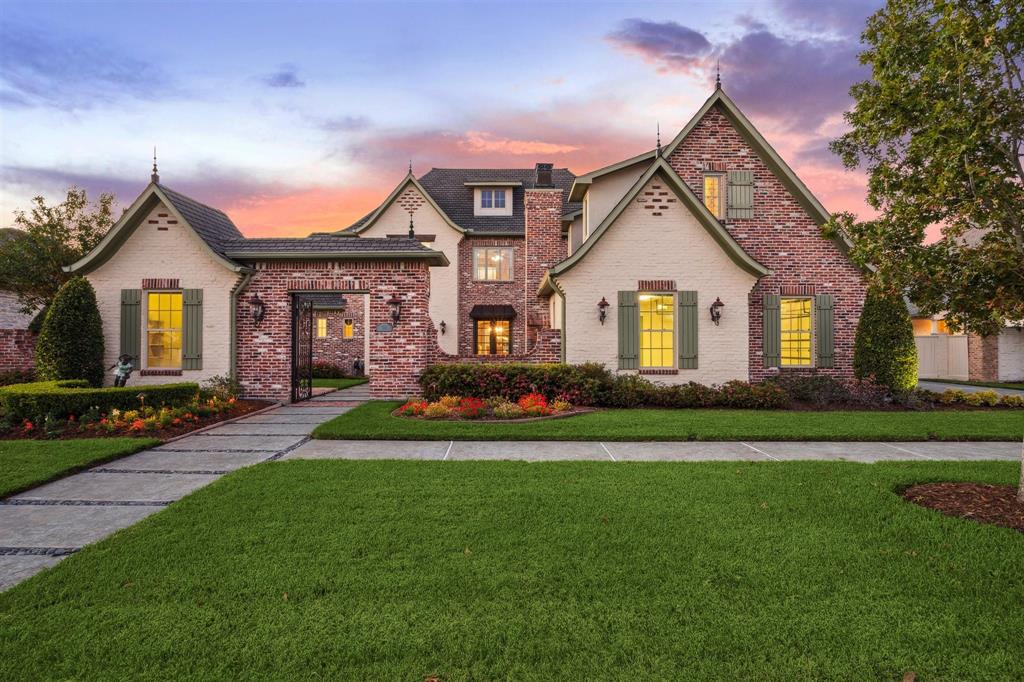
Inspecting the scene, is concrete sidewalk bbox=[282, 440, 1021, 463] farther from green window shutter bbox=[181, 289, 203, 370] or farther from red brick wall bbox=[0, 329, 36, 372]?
red brick wall bbox=[0, 329, 36, 372]

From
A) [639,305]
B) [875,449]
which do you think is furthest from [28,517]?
[639,305]

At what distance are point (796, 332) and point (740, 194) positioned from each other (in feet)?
14.1

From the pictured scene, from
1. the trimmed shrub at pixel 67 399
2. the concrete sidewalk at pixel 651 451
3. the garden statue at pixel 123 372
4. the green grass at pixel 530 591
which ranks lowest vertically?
the concrete sidewalk at pixel 651 451

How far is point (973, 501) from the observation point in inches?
184

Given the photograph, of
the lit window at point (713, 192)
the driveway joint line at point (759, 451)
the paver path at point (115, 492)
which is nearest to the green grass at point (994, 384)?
the lit window at point (713, 192)

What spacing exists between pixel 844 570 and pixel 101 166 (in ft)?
81.0

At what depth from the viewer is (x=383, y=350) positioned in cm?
1286

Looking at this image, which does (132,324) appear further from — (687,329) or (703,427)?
(687,329)

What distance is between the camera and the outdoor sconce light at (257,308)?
41.5 feet

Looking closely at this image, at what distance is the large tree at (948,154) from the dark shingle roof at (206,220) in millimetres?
13649

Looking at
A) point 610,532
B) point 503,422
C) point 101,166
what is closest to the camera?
point 610,532

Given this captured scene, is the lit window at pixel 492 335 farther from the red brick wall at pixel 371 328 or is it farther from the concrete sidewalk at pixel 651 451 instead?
the concrete sidewalk at pixel 651 451

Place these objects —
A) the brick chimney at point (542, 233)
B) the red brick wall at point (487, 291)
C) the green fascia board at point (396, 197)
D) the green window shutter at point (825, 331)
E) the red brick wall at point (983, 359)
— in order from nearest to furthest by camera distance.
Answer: the green window shutter at point (825, 331)
the brick chimney at point (542, 233)
the red brick wall at point (983, 359)
the red brick wall at point (487, 291)
the green fascia board at point (396, 197)

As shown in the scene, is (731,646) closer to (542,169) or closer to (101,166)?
(542,169)
